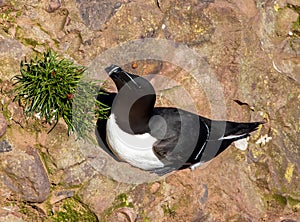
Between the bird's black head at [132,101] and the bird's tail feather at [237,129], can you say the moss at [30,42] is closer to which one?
the bird's black head at [132,101]

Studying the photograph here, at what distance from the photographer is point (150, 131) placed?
4.86 m

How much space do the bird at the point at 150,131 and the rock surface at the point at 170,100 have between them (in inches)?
10.3

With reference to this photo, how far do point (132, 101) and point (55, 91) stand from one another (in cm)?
61

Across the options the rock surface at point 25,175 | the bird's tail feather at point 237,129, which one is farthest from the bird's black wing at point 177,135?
the rock surface at point 25,175

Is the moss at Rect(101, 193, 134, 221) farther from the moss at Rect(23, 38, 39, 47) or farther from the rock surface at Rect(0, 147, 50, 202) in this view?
the moss at Rect(23, 38, 39, 47)

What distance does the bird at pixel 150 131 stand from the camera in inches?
177

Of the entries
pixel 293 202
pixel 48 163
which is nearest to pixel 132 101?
pixel 48 163

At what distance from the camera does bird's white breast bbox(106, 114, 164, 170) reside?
4.76m

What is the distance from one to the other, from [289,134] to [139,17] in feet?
6.49

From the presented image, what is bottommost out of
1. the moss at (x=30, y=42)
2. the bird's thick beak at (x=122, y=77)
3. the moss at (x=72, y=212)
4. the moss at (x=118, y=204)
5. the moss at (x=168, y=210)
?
the moss at (x=168, y=210)

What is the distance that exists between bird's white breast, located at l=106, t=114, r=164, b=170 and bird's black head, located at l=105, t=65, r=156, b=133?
0.05m

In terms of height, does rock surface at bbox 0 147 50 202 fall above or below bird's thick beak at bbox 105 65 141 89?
below

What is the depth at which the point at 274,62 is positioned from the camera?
5.95m

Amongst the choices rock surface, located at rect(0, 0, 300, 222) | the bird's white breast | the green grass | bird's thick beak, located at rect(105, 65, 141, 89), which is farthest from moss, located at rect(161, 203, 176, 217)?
bird's thick beak, located at rect(105, 65, 141, 89)
